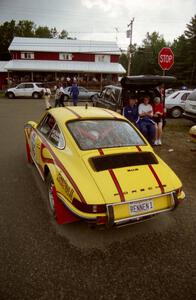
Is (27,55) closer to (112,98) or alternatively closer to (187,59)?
(187,59)

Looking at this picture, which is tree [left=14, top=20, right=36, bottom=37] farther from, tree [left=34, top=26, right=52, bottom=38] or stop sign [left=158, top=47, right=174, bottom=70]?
stop sign [left=158, top=47, right=174, bottom=70]

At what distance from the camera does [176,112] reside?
13.1 metres

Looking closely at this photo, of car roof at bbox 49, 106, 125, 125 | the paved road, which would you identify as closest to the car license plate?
the paved road

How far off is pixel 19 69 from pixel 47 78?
396 centimetres

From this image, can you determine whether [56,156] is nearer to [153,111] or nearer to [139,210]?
[139,210]

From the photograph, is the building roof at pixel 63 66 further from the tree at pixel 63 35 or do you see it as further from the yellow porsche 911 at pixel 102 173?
the tree at pixel 63 35

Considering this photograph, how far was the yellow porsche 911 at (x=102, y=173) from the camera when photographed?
3025 millimetres

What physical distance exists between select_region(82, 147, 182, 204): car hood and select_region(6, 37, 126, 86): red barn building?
3101cm

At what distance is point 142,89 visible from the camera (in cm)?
810

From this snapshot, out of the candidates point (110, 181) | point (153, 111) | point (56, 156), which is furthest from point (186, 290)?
point (153, 111)

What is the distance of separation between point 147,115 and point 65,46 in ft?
112

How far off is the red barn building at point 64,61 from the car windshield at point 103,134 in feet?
99.2

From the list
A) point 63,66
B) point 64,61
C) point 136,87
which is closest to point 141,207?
point 136,87

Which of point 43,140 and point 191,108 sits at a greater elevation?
point 191,108
